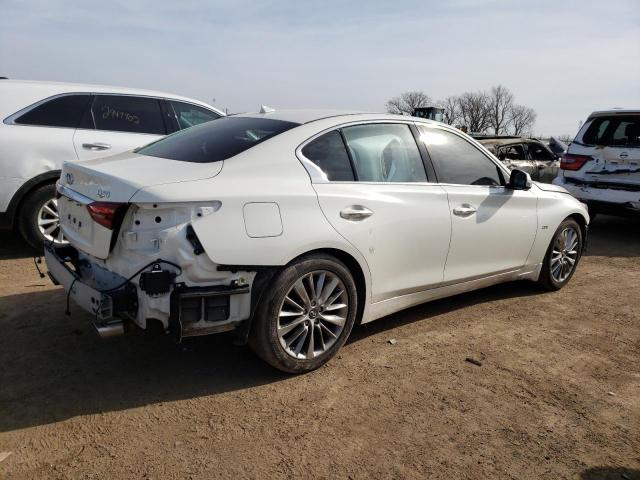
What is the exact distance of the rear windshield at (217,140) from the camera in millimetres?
3295

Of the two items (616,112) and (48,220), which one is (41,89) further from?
(616,112)

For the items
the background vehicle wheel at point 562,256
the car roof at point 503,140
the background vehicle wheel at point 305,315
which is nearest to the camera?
the background vehicle wheel at point 305,315

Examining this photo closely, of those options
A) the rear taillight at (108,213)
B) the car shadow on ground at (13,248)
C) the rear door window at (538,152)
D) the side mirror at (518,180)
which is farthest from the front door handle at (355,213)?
the rear door window at (538,152)

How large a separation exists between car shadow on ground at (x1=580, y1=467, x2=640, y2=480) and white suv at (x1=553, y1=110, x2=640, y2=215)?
5.67 metres

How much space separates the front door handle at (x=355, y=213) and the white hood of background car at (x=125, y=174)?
82cm

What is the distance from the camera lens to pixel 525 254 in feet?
15.7

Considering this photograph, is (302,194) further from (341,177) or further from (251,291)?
(251,291)

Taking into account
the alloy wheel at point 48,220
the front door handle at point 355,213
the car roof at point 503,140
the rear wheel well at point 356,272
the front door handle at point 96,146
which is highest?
the car roof at point 503,140

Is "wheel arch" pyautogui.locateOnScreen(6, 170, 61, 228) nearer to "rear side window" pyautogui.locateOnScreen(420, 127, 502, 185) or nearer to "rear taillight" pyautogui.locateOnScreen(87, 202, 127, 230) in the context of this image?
"rear taillight" pyautogui.locateOnScreen(87, 202, 127, 230)

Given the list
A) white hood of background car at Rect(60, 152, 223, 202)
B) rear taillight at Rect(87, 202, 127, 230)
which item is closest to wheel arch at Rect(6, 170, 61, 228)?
white hood of background car at Rect(60, 152, 223, 202)

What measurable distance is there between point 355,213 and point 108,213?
1.45m

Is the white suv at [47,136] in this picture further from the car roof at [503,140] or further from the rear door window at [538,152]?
→ the rear door window at [538,152]

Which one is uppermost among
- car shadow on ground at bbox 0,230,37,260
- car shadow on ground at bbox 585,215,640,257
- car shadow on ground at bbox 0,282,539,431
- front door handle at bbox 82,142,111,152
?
front door handle at bbox 82,142,111,152

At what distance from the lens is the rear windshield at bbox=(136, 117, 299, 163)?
3295 millimetres
